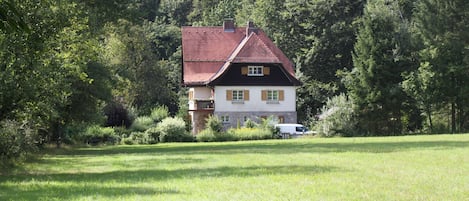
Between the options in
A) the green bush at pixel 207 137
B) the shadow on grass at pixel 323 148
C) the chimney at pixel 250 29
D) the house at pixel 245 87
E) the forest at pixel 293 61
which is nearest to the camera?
the forest at pixel 293 61

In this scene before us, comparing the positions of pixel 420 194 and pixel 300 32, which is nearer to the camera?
pixel 420 194

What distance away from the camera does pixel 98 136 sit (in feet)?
161

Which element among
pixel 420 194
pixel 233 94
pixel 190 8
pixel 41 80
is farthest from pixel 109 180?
pixel 190 8

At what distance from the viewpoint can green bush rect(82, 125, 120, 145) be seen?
48.6 meters

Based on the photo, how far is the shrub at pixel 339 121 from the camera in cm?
4956

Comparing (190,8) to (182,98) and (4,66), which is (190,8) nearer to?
(182,98)

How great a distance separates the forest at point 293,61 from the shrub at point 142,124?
1173mm

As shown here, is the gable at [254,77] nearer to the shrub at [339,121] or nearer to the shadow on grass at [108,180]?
the shrub at [339,121]

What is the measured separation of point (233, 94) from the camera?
5791 centimetres

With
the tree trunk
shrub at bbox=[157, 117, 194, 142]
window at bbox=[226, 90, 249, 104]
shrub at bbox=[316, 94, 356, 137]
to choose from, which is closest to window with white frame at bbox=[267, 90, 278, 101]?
window at bbox=[226, 90, 249, 104]

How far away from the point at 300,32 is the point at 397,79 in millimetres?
17360

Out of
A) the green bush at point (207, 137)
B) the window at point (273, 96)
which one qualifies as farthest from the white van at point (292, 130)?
the green bush at point (207, 137)

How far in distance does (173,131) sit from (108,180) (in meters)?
33.0

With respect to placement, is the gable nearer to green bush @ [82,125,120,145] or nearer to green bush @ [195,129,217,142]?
green bush @ [195,129,217,142]
